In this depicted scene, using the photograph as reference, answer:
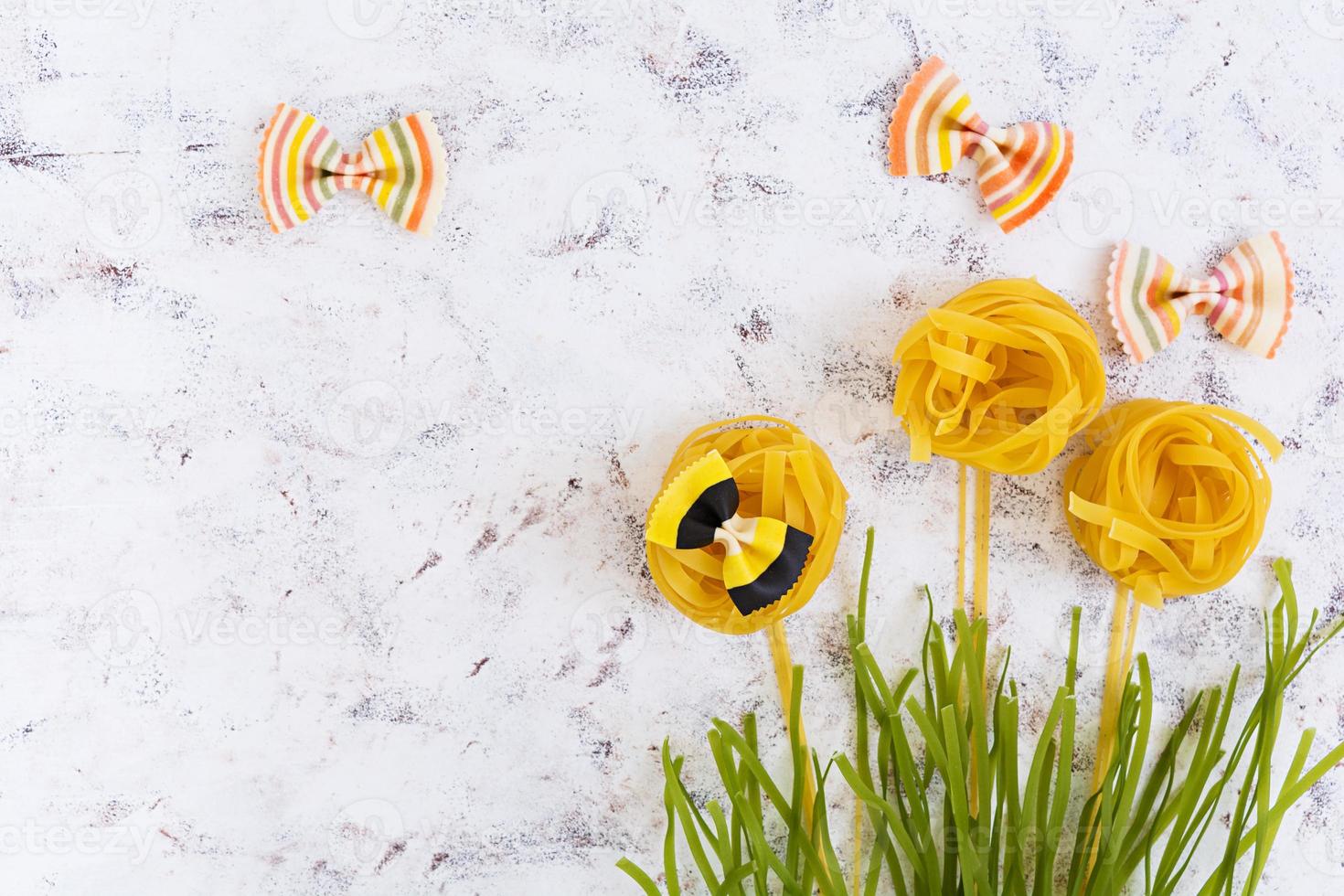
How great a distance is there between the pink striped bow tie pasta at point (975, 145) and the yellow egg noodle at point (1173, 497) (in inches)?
9.8

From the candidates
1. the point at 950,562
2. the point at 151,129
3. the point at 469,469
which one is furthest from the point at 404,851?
the point at 151,129

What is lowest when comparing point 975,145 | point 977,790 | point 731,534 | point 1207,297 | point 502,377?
point 977,790

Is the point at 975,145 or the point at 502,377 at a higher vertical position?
the point at 975,145

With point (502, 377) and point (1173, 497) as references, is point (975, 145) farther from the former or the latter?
point (502, 377)

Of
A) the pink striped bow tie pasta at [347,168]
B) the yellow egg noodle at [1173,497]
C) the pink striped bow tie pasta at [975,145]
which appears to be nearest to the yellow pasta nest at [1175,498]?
the yellow egg noodle at [1173,497]

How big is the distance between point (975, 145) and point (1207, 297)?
0.95 ft

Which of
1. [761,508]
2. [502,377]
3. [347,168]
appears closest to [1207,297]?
[761,508]

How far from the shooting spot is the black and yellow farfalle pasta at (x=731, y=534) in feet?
2.57

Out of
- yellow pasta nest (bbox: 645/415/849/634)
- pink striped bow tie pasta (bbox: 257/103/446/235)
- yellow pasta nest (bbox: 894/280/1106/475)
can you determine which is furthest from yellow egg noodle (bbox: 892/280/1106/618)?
pink striped bow tie pasta (bbox: 257/103/446/235)

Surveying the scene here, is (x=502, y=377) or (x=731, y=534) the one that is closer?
(x=731, y=534)

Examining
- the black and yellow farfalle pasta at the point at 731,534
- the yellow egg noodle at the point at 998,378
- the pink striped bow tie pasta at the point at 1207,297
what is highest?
the pink striped bow tie pasta at the point at 1207,297

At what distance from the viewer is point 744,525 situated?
0.79 m

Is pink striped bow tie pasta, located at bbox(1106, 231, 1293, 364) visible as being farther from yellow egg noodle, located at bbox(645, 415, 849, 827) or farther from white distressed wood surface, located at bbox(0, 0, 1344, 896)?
yellow egg noodle, located at bbox(645, 415, 849, 827)

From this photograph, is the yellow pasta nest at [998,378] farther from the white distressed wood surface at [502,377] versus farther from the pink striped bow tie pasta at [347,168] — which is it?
the pink striped bow tie pasta at [347,168]
